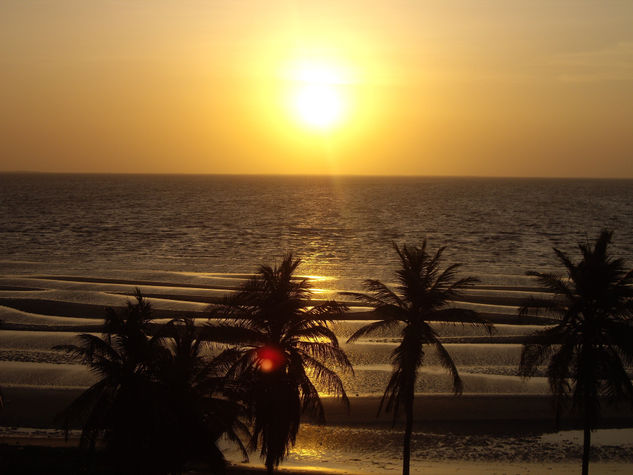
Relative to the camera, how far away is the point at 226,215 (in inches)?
6407

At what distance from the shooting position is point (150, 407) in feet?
62.3

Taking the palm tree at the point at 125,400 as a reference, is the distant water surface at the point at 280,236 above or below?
below

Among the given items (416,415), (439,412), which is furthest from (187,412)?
(439,412)

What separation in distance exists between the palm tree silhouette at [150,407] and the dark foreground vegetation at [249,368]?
3cm

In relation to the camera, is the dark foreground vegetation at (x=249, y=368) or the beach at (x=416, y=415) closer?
the dark foreground vegetation at (x=249, y=368)

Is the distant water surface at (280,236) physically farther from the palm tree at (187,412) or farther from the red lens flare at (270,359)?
the palm tree at (187,412)

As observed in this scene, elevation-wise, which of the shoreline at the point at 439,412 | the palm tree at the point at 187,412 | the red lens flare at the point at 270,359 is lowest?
the shoreline at the point at 439,412

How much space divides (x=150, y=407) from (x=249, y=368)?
3645 mm

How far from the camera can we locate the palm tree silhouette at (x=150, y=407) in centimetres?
1911

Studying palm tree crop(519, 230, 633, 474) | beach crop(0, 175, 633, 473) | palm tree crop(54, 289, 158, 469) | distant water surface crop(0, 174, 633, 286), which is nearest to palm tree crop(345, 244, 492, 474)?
palm tree crop(519, 230, 633, 474)

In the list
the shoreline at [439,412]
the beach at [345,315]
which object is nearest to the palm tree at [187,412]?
the beach at [345,315]

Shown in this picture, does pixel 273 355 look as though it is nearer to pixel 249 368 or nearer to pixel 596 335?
pixel 249 368

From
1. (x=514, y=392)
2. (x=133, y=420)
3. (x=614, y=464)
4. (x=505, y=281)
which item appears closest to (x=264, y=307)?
(x=133, y=420)

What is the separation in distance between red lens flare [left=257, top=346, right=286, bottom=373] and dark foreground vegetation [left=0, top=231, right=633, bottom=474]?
32 millimetres
